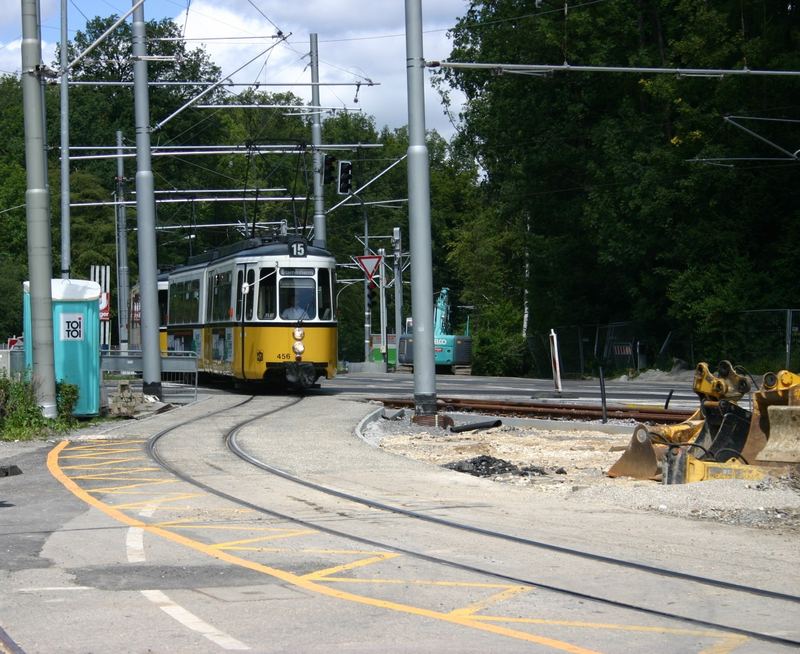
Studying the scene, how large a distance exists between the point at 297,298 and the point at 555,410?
27.6 feet

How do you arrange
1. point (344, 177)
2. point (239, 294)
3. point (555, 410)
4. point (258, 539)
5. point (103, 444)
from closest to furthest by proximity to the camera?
point (258, 539) → point (103, 444) → point (555, 410) → point (239, 294) → point (344, 177)

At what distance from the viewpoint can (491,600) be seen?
7.70 metres

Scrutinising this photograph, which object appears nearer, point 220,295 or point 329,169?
point 220,295

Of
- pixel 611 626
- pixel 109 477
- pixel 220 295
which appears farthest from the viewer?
pixel 220 295

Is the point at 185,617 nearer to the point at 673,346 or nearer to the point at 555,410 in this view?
the point at 555,410

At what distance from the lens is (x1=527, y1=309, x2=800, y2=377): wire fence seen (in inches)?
1638

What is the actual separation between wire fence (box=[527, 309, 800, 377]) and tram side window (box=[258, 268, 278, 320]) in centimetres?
948

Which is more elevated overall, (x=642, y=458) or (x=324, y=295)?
(x=324, y=295)

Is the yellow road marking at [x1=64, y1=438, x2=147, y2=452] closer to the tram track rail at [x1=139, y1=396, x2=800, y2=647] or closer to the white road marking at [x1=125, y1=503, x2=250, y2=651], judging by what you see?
the tram track rail at [x1=139, y1=396, x2=800, y2=647]

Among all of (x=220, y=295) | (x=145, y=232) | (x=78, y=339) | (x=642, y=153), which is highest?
(x=642, y=153)

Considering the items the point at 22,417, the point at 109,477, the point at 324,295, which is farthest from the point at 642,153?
the point at 109,477

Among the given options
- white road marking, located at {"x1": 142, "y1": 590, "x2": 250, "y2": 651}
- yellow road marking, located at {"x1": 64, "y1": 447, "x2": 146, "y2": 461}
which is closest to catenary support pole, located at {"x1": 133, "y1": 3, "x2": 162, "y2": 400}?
yellow road marking, located at {"x1": 64, "y1": 447, "x2": 146, "y2": 461}

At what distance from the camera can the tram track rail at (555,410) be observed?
20.9 metres

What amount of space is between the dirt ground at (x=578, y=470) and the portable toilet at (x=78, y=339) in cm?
498
